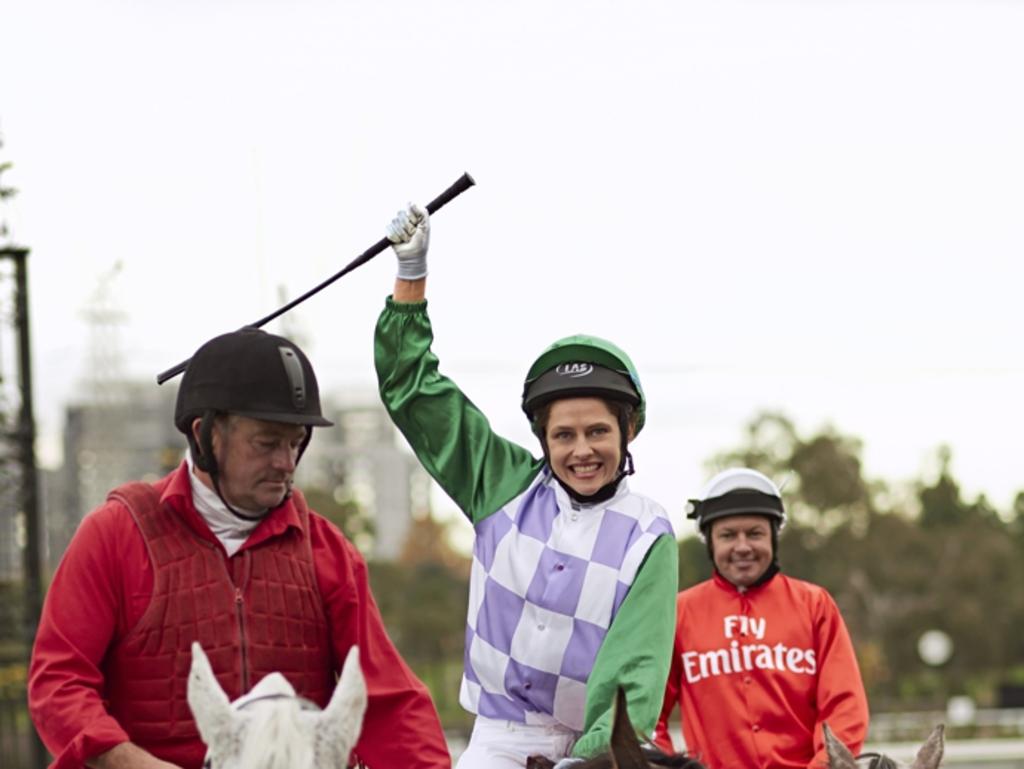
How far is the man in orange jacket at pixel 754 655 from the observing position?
6.57m

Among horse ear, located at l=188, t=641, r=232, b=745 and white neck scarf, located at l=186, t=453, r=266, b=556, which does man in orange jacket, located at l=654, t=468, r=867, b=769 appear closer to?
white neck scarf, located at l=186, t=453, r=266, b=556

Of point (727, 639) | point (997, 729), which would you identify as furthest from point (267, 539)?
point (997, 729)

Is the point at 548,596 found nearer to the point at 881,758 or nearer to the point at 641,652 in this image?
the point at 641,652

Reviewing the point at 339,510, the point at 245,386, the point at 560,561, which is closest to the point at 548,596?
the point at 560,561

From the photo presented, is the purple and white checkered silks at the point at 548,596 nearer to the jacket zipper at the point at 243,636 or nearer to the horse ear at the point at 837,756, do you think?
the horse ear at the point at 837,756

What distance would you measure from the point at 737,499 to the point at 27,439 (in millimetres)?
8248

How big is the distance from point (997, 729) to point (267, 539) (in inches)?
1220

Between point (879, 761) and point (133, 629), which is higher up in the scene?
point (133, 629)

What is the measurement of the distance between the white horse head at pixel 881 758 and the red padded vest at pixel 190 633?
1.63m

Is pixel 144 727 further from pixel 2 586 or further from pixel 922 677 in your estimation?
pixel 922 677

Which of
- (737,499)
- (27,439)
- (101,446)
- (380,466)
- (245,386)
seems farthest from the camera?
(380,466)

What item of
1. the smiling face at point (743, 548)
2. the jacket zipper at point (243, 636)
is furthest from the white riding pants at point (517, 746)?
the smiling face at point (743, 548)

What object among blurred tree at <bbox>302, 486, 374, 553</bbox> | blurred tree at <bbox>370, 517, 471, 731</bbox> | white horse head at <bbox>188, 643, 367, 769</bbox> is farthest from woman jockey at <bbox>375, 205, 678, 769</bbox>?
blurred tree at <bbox>370, 517, 471, 731</bbox>

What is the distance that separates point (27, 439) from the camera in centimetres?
1347
